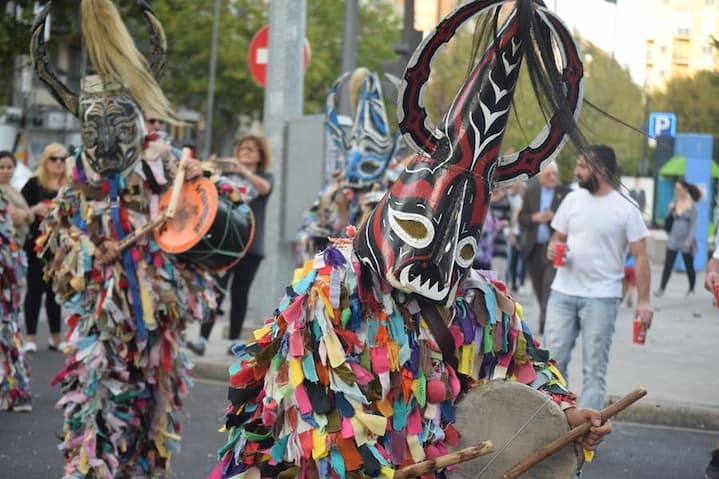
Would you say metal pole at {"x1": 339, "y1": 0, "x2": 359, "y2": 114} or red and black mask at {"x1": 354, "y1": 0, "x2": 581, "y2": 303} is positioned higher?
metal pole at {"x1": 339, "y1": 0, "x2": 359, "y2": 114}

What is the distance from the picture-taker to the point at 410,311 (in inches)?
165

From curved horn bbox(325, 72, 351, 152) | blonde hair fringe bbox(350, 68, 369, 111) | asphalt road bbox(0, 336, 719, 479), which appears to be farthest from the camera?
curved horn bbox(325, 72, 351, 152)

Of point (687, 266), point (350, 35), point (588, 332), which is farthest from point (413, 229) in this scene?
point (687, 266)

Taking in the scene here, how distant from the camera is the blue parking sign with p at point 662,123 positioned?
18.5m

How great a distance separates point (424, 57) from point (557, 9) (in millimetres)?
437

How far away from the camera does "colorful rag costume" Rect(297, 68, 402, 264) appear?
10.7m

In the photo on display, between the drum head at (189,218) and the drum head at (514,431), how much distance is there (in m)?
2.69

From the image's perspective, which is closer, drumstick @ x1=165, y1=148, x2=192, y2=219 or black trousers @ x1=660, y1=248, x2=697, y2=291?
drumstick @ x1=165, y1=148, x2=192, y2=219

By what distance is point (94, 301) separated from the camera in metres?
6.43

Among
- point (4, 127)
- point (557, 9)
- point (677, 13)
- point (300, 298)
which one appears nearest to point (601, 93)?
point (557, 9)

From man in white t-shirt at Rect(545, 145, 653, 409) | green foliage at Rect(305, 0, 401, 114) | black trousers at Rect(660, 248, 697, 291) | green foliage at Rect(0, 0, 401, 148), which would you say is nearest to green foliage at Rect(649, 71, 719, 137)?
man in white t-shirt at Rect(545, 145, 653, 409)

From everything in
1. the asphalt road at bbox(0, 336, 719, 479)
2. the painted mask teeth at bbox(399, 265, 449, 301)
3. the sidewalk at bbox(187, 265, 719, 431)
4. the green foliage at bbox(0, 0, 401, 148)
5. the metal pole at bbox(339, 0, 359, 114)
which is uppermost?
the green foliage at bbox(0, 0, 401, 148)

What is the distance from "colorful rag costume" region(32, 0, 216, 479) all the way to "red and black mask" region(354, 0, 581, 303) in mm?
2606

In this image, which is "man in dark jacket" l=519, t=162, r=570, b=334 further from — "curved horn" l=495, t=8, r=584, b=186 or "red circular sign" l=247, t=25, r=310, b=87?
"curved horn" l=495, t=8, r=584, b=186
